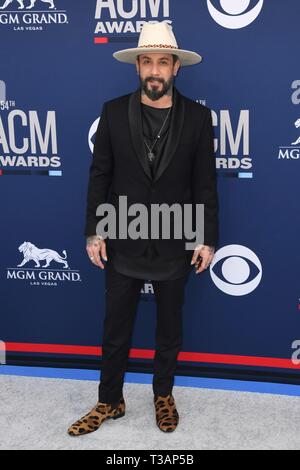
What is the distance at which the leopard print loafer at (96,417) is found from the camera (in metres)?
2.31

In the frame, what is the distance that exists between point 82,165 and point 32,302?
85 centimetres

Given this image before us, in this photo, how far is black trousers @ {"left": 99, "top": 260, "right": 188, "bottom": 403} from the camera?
2287 millimetres

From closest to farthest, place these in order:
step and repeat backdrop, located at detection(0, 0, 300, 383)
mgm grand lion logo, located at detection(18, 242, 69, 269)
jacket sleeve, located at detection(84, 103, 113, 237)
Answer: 1. jacket sleeve, located at detection(84, 103, 113, 237)
2. step and repeat backdrop, located at detection(0, 0, 300, 383)
3. mgm grand lion logo, located at detection(18, 242, 69, 269)

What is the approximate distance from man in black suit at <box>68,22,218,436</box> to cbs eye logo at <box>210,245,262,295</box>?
37 cm

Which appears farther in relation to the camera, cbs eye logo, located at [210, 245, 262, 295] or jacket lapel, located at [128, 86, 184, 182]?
cbs eye logo, located at [210, 245, 262, 295]

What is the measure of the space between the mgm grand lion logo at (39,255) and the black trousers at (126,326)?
54 centimetres

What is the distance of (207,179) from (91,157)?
2.37 feet

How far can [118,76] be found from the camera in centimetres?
253

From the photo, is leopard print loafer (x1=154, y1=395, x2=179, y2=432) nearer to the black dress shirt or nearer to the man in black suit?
the man in black suit

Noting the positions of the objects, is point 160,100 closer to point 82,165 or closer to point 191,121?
point 191,121

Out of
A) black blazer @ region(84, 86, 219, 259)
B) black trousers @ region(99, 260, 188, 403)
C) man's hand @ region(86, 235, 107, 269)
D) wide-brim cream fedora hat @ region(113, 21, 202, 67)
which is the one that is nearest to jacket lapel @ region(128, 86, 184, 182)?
black blazer @ region(84, 86, 219, 259)

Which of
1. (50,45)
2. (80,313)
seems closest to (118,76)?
(50,45)

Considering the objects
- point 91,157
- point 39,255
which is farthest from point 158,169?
point 39,255

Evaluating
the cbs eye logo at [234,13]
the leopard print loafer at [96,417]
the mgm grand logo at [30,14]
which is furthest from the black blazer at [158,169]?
the leopard print loafer at [96,417]
